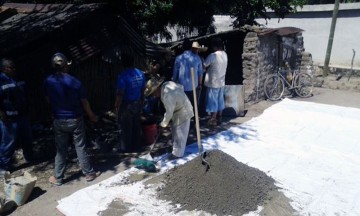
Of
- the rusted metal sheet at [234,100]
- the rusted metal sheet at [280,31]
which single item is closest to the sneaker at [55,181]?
the rusted metal sheet at [234,100]

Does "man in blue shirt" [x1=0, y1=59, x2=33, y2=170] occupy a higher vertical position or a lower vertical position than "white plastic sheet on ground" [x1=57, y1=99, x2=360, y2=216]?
higher

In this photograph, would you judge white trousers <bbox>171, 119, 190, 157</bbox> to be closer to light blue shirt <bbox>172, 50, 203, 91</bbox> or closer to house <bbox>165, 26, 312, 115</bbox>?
light blue shirt <bbox>172, 50, 203, 91</bbox>

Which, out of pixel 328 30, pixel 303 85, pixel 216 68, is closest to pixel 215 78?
pixel 216 68

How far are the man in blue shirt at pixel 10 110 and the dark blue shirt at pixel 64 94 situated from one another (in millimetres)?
675

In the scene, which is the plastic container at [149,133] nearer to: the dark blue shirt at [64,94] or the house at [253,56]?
the dark blue shirt at [64,94]

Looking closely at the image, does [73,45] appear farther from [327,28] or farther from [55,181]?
[327,28]

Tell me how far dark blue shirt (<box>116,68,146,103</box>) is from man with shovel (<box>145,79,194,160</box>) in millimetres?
210

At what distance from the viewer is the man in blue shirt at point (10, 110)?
16.8 feet

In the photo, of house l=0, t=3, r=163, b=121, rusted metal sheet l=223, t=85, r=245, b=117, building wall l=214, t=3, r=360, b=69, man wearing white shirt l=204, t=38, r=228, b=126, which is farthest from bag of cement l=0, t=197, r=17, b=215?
building wall l=214, t=3, r=360, b=69

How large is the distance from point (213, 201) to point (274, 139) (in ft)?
9.43

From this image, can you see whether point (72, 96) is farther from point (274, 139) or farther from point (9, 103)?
point (274, 139)

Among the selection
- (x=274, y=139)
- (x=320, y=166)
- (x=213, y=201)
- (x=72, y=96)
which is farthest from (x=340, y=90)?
(x=72, y=96)

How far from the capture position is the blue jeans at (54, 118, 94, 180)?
16.0 ft

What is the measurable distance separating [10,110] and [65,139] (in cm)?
103
